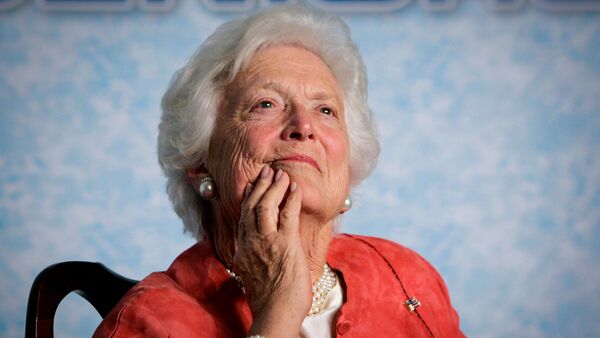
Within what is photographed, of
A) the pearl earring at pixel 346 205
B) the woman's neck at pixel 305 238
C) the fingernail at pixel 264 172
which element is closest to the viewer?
the fingernail at pixel 264 172

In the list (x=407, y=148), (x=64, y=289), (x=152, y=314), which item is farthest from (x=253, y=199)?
(x=407, y=148)

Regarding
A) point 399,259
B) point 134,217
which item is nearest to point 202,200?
point 399,259

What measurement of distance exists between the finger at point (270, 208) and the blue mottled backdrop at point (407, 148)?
6.26 ft

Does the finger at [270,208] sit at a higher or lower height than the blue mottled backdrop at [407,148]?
lower

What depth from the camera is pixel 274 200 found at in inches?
60.3

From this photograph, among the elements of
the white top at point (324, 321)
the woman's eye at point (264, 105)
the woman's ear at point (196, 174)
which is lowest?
the white top at point (324, 321)

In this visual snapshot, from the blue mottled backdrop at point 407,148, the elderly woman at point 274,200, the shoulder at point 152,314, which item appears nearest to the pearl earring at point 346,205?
the elderly woman at point 274,200

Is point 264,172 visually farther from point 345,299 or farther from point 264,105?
point 345,299

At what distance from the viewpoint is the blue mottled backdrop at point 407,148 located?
3391 millimetres

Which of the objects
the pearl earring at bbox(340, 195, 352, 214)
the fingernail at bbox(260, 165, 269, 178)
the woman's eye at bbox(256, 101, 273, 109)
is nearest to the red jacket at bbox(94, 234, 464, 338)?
the pearl earring at bbox(340, 195, 352, 214)

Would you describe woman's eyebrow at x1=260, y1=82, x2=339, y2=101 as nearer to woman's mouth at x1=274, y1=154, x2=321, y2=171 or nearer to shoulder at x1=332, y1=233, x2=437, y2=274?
woman's mouth at x1=274, y1=154, x2=321, y2=171

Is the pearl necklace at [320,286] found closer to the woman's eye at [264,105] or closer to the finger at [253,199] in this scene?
the finger at [253,199]

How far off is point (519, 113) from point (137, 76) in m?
1.75

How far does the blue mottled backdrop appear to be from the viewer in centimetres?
339
